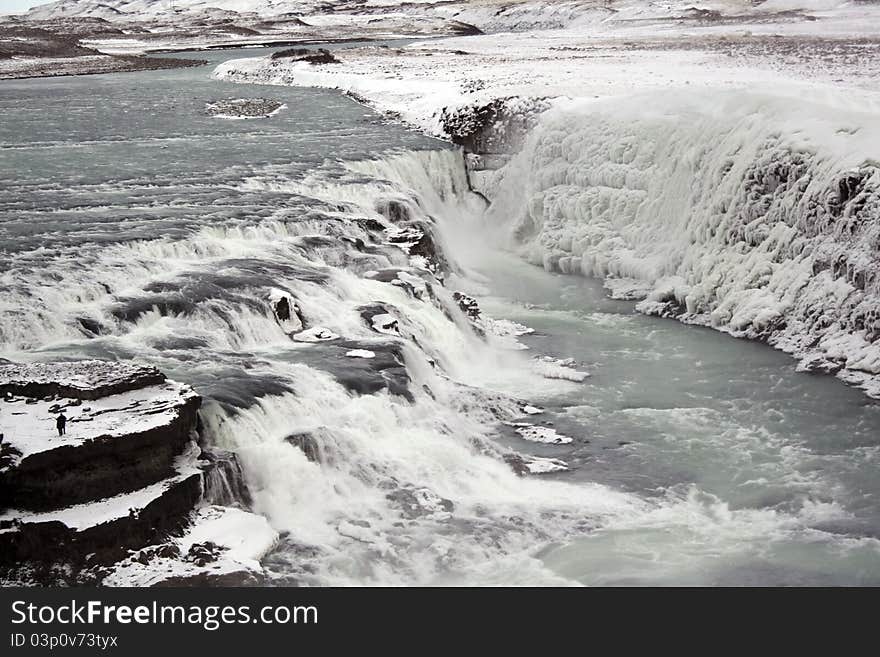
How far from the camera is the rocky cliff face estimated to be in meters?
9.69

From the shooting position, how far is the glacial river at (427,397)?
36.6 feet

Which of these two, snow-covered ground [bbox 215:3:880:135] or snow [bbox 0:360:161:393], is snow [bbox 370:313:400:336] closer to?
snow [bbox 0:360:161:393]

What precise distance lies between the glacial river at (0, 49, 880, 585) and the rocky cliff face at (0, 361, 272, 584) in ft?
2.74

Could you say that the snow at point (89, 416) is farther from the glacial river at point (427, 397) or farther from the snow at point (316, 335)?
the snow at point (316, 335)

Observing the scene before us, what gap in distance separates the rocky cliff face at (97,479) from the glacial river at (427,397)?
2.74 ft

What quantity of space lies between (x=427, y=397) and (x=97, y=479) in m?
5.11

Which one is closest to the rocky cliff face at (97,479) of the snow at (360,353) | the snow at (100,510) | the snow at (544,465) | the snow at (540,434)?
the snow at (100,510)

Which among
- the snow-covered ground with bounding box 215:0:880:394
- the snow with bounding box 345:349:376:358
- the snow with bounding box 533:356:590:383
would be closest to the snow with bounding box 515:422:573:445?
the snow with bounding box 533:356:590:383

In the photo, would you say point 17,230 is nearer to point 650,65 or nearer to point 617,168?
point 617,168

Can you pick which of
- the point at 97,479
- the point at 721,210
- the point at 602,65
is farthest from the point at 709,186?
the point at 602,65

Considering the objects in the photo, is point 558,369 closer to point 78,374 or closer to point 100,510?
point 78,374

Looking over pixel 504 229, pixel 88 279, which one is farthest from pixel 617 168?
pixel 88 279

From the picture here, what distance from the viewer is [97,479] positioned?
1015cm

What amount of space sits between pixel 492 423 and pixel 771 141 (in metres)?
8.43
